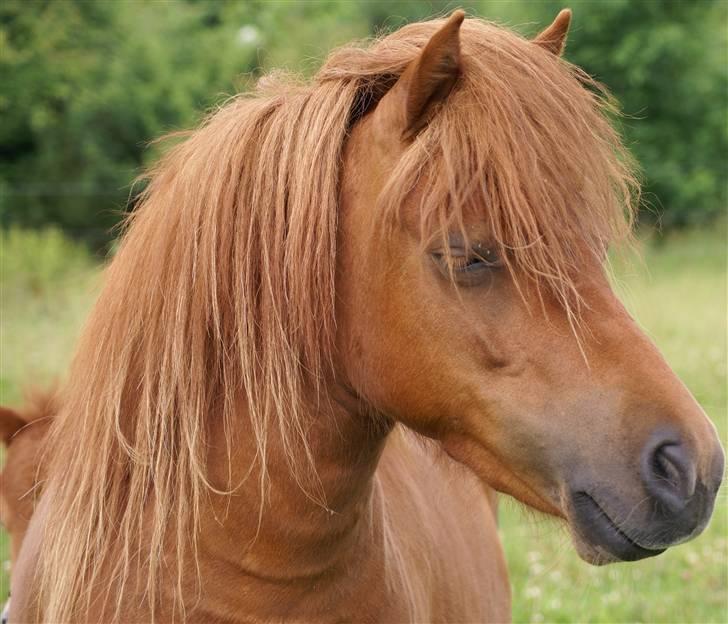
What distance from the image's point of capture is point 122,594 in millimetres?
1795

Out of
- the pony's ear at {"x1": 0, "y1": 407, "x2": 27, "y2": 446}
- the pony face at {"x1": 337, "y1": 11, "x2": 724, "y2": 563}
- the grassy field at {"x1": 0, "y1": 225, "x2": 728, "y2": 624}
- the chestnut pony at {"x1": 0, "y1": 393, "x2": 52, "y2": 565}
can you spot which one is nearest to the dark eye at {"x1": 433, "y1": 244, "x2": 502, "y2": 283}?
the pony face at {"x1": 337, "y1": 11, "x2": 724, "y2": 563}

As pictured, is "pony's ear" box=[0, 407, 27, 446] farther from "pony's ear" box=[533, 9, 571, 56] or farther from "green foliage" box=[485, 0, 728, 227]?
"green foliage" box=[485, 0, 728, 227]

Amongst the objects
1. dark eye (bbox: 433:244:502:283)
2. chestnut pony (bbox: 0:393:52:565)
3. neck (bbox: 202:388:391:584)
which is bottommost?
chestnut pony (bbox: 0:393:52:565)

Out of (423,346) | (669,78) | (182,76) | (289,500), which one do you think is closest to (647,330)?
(423,346)

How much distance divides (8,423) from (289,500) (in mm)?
1288

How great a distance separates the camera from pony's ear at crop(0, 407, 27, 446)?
267 cm

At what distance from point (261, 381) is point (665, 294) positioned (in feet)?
42.0

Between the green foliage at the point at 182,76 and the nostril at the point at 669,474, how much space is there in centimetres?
1549

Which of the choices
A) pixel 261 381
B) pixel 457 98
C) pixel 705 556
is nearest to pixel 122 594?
pixel 261 381

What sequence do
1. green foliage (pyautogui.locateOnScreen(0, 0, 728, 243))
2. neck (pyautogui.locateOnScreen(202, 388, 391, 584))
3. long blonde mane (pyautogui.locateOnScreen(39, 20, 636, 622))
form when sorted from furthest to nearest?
green foliage (pyautogui.locateOnScreen(0, 0, 728, 243)) < neck (pyautogui.locateOnScreen(202, 388, 391, 584)) < long blonde mane (pyautogui.locateOnScreen(39, 20, 636, 622))

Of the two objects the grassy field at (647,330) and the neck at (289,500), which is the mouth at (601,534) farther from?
the neck at (289,500)

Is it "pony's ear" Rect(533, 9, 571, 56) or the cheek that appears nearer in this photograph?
the cheek

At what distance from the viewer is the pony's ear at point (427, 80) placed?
158 centimetres

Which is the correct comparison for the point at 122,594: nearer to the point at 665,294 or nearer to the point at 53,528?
the point at 53,528
